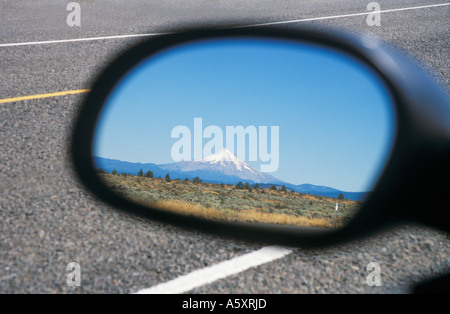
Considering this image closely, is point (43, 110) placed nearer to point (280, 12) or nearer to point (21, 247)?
point (21, 247)

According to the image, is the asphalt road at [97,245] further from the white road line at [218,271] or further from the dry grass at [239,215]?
the dry grass at [239,215]

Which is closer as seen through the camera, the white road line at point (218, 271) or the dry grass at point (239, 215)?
the dry grass at point (239, 215)

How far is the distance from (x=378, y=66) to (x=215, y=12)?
396 inches

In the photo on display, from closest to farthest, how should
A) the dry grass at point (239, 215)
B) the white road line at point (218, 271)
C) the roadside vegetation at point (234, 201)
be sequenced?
the roadside vegetation at point (234, 201)
the dry grass at point (239, 215)
the white road line at point (218, 271)

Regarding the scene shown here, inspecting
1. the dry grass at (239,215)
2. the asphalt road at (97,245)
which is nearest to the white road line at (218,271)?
the asphalt road at (97,245)

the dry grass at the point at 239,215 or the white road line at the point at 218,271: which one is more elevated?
the dry grass at the point at 239,215

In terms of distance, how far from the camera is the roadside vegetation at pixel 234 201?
6.81ft

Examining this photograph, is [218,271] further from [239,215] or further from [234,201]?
[234,201]

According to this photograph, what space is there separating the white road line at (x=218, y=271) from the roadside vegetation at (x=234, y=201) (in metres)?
0.33

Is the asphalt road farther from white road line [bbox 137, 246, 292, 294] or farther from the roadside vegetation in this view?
the roadside vegetation

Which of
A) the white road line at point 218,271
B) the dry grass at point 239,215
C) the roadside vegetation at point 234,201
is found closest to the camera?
the roadside vegetation at point 234,201

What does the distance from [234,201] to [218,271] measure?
574 millimetres

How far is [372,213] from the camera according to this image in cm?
177

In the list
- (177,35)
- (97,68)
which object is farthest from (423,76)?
(97,68)
